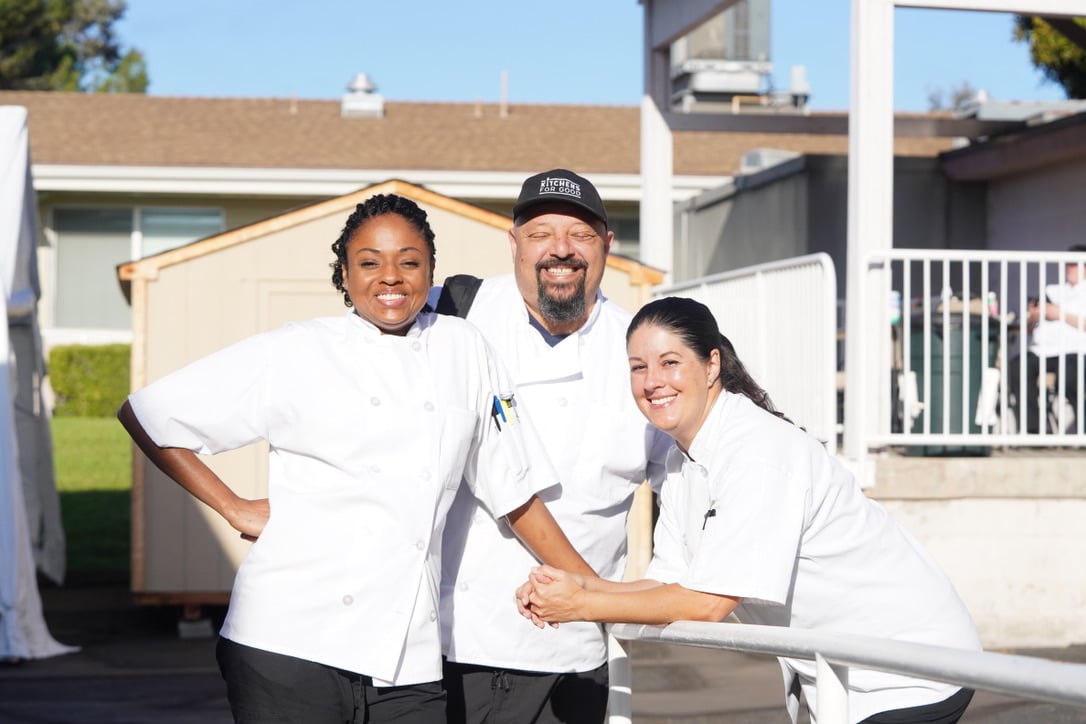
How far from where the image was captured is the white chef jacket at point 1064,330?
8508 millimetres

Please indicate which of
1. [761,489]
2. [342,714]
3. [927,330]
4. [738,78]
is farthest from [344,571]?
[738,78]

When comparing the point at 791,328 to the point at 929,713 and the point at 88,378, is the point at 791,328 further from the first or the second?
the point at 88,378

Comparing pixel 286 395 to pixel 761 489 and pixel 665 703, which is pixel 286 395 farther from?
pixel 665 703

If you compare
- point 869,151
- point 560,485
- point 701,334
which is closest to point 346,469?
point 560,485

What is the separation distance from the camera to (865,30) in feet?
27.6

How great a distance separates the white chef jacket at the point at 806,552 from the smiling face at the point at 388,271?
26.6 inches

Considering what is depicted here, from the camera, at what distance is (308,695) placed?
2.96 m

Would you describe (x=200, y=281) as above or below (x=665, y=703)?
above

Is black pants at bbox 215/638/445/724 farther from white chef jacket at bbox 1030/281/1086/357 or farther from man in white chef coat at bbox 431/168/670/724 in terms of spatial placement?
white chef jacket at bbox 1030/281/1086/357

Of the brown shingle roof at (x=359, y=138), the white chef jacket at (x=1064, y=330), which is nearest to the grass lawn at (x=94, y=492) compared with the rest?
the brown shingle roof at (x=359, y=138)

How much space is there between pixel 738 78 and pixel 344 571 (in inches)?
680

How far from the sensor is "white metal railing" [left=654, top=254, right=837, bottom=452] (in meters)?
7.99

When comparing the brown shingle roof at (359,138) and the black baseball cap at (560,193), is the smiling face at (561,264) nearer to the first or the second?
the black baseball cap at (560,193)

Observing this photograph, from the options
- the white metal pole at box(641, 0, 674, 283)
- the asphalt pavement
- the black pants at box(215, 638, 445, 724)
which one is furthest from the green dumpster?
the black pants at box(215, 638, 445, 724)
